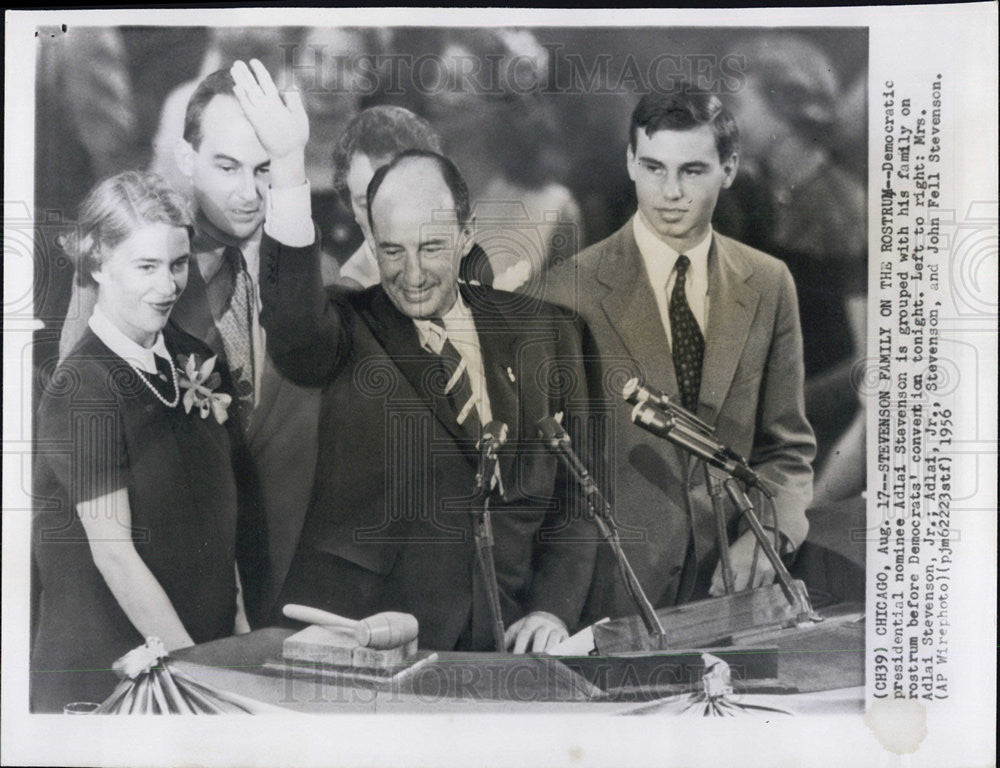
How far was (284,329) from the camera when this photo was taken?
2.45 meters

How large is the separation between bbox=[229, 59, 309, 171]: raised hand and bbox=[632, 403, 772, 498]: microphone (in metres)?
1.26

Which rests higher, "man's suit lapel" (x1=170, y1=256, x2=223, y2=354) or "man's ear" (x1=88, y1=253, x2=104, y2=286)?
"man's ear" (x1=88, y1=253, x2=104, y2=286)

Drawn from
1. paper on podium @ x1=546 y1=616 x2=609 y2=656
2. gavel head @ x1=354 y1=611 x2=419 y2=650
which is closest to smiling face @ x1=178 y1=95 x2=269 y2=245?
gavel head @ x1=354 y1=611 x2=419 y2=650

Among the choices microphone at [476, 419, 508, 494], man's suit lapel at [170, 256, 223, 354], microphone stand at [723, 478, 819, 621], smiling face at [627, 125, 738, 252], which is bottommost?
microphone stand at [723, 478, 819, 621]

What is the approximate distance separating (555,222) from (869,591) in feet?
4.63

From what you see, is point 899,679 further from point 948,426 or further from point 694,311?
point 694,311

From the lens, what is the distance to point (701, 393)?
2.46 metres

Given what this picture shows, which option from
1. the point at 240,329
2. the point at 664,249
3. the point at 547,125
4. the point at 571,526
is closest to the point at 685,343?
the point at 664,249

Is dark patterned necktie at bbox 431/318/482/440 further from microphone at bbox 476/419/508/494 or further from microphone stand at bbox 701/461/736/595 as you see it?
microphone stand at bbox 701/461/736/595

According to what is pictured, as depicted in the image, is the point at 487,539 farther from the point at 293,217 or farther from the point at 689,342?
the point at 293,217

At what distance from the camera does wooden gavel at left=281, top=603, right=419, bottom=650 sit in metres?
2.42

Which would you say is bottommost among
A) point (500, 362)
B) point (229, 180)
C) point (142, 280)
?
point (500, 362)

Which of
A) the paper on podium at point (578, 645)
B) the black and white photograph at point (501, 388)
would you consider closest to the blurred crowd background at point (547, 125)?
the black and white photograph at point (501, 388)

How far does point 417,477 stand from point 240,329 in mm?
672
